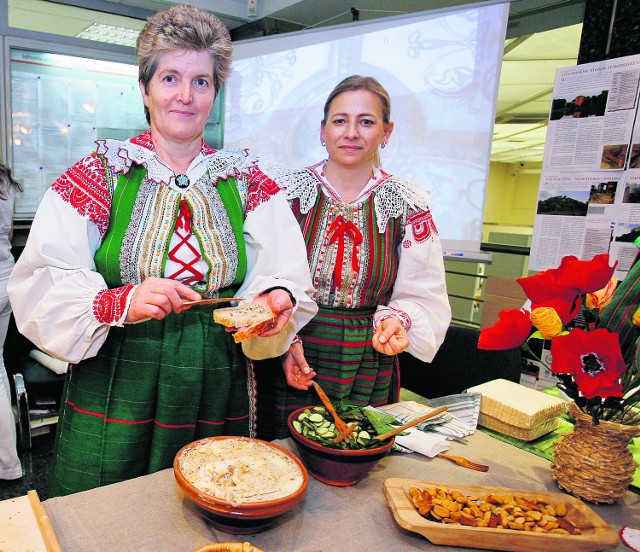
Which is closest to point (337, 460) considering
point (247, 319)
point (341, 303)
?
point (247, 319)

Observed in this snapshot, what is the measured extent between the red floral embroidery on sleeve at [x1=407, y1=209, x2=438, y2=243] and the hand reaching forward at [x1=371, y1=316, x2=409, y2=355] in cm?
35

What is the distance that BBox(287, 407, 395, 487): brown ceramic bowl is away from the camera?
37.5 inches

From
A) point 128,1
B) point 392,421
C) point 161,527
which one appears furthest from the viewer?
point 128,1

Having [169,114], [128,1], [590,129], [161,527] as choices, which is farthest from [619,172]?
[128,1]

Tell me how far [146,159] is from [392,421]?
2.87ft

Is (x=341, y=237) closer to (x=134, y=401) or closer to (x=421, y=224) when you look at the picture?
(x=421, y=224)

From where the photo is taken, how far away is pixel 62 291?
3.59 feet

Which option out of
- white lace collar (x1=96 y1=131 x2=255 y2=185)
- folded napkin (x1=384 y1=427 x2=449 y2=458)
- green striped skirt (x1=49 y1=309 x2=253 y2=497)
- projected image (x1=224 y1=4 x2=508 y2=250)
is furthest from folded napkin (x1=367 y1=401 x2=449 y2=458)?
projected image (x1=224 y1=4 x2=508 y2=250)

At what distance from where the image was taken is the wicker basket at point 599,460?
101 centimetres

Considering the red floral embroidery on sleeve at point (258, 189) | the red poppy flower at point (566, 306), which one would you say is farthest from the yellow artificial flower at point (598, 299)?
the red floral embroidery on sleeve at point (258, 189)

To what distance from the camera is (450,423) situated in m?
1.32

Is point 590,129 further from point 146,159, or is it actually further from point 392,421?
point 146,159

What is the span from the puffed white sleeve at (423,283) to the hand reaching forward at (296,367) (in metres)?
0.31

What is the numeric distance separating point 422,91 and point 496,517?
2213mm
